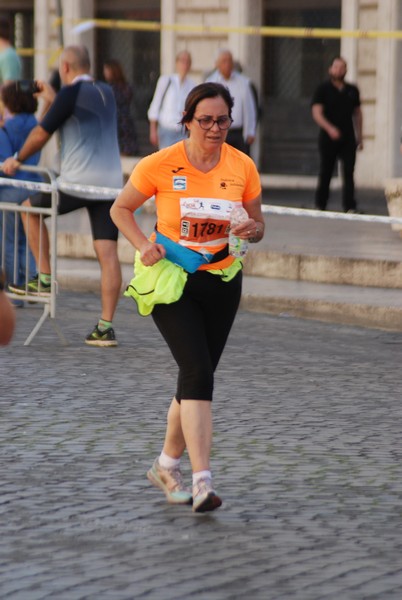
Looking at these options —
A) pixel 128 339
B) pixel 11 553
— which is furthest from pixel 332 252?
pixel 11 553

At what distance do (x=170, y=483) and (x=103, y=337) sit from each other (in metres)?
4.30

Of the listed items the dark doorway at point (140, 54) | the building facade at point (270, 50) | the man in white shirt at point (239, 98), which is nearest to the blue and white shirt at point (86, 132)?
the man in white shirt at point (239, 98)

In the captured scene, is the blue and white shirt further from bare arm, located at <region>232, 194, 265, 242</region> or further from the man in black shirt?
the man in black shirt

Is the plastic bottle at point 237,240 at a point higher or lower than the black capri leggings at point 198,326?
higher

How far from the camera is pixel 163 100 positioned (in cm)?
1877

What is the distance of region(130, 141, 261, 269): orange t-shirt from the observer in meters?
6.21

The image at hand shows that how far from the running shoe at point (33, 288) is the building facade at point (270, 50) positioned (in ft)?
32.9

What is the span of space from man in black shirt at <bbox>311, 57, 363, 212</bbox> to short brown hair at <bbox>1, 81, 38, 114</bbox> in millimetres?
5787

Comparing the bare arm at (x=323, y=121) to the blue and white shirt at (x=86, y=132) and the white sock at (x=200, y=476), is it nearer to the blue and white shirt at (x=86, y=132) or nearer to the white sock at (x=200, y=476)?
the blue and white shirt at (x=86, y=132)

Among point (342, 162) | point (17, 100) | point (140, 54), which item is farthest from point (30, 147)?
point (140, 54)

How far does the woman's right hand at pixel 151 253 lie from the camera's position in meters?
6.04

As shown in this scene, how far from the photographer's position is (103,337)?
10469 millimetres

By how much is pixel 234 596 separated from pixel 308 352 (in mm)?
5616

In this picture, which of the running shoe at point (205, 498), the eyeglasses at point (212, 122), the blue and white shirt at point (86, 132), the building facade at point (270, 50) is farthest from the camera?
the building facade at point (270, 50)
